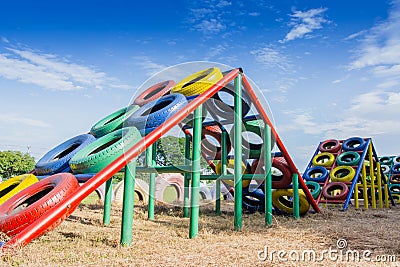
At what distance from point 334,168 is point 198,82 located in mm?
7384

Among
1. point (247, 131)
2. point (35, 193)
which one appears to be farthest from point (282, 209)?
point (35, 193)

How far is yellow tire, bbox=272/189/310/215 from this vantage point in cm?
807

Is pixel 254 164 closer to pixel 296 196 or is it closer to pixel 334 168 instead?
pixel 296 196

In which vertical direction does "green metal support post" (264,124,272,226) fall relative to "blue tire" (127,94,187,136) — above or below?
below

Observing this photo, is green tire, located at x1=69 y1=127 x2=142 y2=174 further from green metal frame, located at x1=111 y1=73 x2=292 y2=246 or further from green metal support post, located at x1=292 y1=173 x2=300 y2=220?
green metal support post, located at x1=292 y1=173 x2=300 y2=220

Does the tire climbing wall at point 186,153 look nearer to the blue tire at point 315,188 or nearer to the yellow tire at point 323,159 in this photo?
the blue tire at point 315,188

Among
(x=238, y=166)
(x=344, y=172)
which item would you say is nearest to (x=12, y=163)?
(x=344, y=172)

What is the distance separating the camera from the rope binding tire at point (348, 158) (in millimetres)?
11448

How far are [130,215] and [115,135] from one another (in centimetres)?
202

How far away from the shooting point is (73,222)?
6406 mm

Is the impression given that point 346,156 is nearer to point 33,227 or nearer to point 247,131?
point 247,131

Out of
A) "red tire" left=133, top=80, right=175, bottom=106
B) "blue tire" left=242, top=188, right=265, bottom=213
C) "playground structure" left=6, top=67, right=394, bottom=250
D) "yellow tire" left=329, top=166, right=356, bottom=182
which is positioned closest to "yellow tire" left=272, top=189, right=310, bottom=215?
"playground structure" left=6, top=67, right=394, bottom=250

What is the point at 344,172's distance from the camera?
37.8ft
